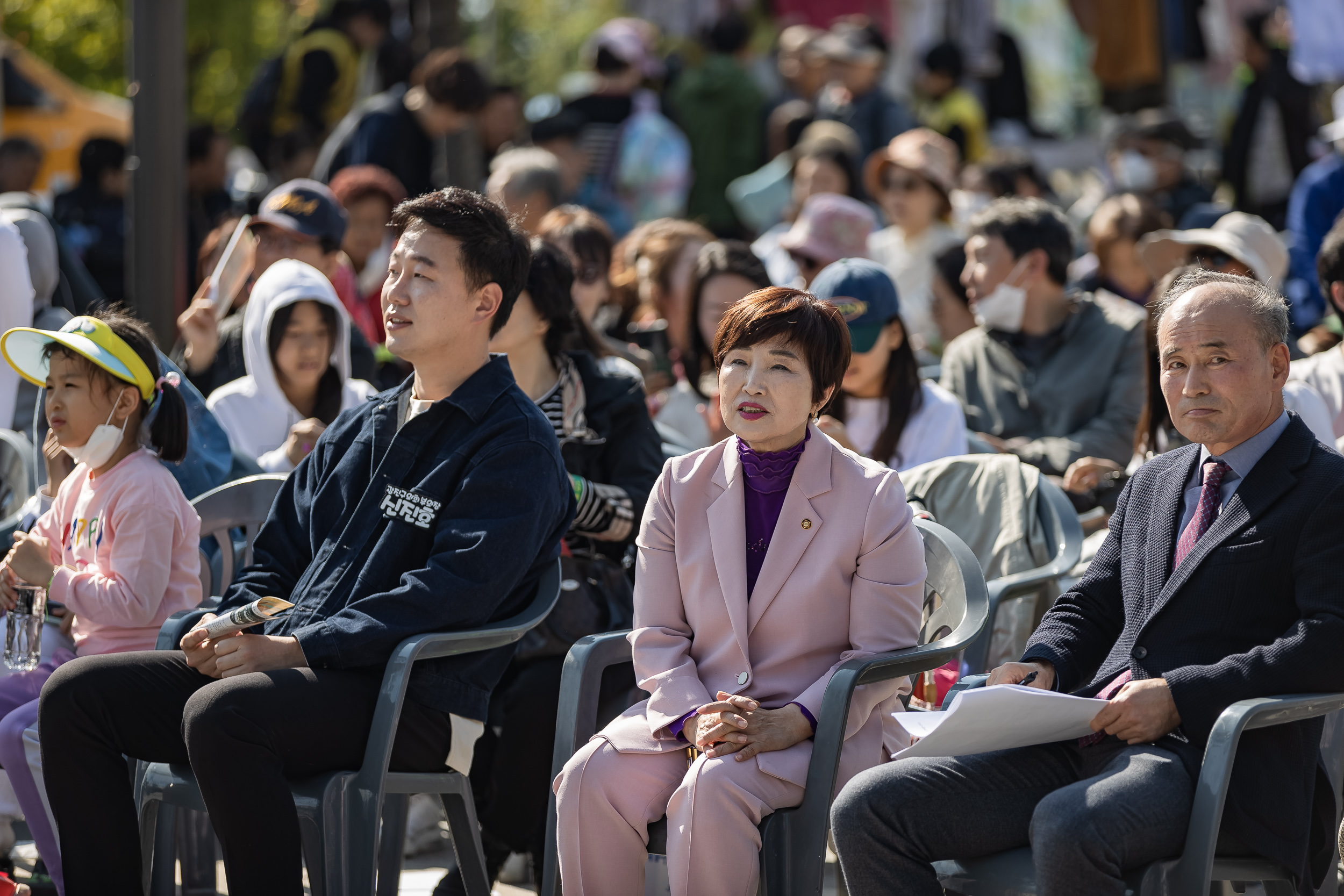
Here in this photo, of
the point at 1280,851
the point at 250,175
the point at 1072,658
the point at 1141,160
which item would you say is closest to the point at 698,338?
the point at 1072,658

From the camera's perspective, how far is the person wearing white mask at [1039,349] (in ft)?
16.6

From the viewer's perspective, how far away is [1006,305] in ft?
17.3

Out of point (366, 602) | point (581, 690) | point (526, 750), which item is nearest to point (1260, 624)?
point (581, 690)

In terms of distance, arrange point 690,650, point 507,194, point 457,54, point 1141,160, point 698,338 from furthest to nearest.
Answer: point 1141,160 → point 457,54 → point 507,194 → point 698,338 → point 690,650

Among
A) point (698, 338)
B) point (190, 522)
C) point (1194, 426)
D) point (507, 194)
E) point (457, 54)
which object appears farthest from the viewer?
point (457, 54)

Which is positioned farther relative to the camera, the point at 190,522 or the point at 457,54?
the point at 457,54

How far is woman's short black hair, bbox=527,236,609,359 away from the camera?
14.0 ft

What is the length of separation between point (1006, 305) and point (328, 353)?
7.55 feet

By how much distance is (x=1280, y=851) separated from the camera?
9.02ft

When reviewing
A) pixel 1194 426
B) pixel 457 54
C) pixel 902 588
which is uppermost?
pixel 457 54

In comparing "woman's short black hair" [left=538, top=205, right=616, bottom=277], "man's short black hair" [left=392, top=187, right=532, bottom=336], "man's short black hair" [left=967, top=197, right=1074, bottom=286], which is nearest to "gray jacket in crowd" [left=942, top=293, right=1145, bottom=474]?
"man's short black hair" [left=967, top=197, right=1074, bottom=286]

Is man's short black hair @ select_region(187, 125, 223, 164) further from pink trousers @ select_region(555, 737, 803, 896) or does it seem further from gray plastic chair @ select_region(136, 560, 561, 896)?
pink trousers @ select_region(555, 737, 803, 896)

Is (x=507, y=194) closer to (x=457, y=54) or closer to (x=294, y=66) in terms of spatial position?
Result: (x=457, y=54)

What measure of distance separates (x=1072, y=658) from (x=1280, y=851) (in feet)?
1.81
